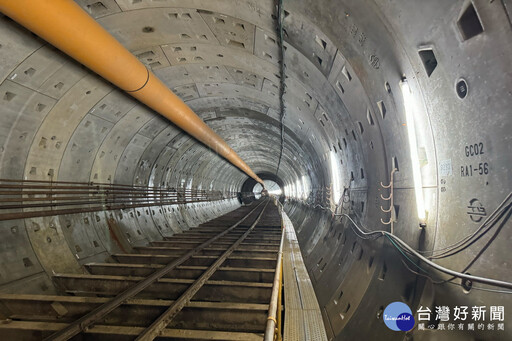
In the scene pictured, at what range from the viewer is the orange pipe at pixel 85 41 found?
359 cm

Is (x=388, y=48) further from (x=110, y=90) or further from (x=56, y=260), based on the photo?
(x=56, y=260)

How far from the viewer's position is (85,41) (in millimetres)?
4297

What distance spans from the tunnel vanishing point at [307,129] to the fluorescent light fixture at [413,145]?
0.9 inches

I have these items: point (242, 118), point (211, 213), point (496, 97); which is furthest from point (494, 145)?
point (211, 213)

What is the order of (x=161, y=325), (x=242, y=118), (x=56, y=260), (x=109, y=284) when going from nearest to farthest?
(x=161, y=325) < (x=109, y=284) < (x=56, y=260) < (x=242, y=118)

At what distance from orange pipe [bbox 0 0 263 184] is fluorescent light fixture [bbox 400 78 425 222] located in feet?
14.2

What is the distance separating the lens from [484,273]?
250 centimetres

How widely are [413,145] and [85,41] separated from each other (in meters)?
4.72

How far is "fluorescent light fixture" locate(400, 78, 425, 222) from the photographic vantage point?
3.55 meters

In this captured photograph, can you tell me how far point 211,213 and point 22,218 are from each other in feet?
51.4

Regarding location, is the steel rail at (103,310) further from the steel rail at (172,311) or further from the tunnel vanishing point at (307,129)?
the steel rail at (172,311)

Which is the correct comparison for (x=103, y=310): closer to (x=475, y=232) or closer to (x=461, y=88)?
(x=475, y=232)

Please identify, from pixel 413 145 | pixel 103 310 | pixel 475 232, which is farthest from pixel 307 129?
pixel 103 310

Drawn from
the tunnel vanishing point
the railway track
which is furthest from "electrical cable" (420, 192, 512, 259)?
the railway track
